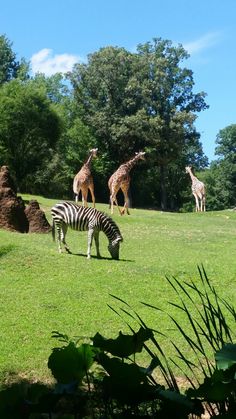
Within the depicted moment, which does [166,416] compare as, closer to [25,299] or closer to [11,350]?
[11,350]

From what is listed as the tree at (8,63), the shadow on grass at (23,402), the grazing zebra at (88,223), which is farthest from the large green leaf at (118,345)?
the tree at (8,63)

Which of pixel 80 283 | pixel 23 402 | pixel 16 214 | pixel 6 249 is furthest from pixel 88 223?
pixel 23 402

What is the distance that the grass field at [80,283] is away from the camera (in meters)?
8.66

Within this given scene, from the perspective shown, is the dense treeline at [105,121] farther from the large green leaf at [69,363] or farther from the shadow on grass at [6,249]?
the large green leaf at [69,363]

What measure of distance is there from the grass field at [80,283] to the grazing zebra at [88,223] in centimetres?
44

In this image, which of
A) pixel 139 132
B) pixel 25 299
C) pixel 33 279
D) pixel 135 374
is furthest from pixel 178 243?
pixel 139 132

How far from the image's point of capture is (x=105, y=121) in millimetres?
48406

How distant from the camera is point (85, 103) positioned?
51.5 m

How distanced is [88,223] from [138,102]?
36162 millimetres

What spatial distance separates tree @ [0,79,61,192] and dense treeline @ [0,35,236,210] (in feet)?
0.25

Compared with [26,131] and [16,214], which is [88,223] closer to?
[16,214]

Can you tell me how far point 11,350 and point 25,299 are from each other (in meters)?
2.48

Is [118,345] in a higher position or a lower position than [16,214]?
lower

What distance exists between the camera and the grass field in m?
8.66
